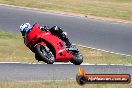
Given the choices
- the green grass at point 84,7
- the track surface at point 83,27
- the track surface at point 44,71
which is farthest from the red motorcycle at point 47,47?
the green grass at point 84,7

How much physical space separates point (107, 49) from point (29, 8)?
1205 cm

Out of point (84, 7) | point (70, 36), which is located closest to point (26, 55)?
point (70, 36)

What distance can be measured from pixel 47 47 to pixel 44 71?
1.19 meters

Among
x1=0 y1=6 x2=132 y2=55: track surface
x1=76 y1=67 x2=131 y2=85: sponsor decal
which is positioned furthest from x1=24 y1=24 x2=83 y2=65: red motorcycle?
x1=76 y1=67 x2=131 y2=85: sponsor decal

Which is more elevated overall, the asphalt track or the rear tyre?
the rear tyre

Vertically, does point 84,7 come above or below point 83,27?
above

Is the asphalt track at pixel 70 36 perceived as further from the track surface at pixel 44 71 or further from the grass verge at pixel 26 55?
the grass verge at pixel 26 55

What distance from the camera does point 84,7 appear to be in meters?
35.8

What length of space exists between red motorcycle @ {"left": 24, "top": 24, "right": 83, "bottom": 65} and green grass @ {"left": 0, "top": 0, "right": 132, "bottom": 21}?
1643cm

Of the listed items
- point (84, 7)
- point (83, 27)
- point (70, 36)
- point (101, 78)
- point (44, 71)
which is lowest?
point (70, 36)

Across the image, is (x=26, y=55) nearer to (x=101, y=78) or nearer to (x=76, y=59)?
(x=76, y=59)

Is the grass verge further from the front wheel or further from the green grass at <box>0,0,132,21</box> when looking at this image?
the green grass at <box>0,0,132,21</box>

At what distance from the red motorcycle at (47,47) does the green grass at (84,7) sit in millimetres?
16426

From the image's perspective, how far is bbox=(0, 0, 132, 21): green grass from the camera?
109 feet
